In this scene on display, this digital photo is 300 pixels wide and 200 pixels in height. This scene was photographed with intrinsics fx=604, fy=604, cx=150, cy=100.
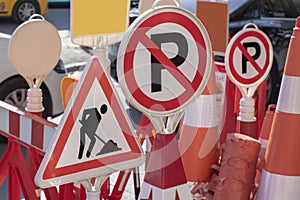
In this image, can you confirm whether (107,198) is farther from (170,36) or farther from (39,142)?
(170,36)

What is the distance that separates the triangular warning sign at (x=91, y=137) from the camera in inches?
81.8

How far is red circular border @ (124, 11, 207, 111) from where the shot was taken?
2143mm

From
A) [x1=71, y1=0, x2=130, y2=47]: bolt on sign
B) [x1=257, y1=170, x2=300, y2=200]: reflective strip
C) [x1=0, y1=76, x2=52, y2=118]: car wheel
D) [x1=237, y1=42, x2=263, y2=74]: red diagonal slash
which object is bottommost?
[x1=0, y1=76, x2=52, y2=118]: car wheel

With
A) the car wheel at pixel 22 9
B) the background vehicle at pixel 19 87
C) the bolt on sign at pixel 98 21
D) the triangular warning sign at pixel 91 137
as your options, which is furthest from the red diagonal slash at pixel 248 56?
the car wheel at pixel 22 9

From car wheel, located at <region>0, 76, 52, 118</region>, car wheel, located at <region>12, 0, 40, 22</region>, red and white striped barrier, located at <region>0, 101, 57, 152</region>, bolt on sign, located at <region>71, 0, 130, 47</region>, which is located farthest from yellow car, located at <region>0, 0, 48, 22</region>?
red and white striped barrier, located at <region>0, 101, 57, 152</region>

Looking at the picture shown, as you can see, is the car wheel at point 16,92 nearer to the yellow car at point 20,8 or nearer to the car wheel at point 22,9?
the yellow car at point 20,8

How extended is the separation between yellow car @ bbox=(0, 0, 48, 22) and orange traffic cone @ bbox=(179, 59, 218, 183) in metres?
12.7

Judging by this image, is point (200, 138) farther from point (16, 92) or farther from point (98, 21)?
point (16, 92)

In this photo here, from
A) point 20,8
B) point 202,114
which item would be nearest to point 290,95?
point 202,114

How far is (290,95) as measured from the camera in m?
2.53

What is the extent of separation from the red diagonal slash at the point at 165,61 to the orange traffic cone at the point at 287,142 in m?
0.51

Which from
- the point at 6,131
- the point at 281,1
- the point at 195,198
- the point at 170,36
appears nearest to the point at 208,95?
the point at 195,198

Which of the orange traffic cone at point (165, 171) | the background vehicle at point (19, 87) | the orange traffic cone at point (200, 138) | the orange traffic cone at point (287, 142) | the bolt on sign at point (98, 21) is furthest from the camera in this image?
the background vehicle at point (19, 87)

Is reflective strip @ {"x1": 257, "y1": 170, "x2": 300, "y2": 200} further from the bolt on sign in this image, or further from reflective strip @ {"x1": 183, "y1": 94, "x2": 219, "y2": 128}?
the bolt on sign
